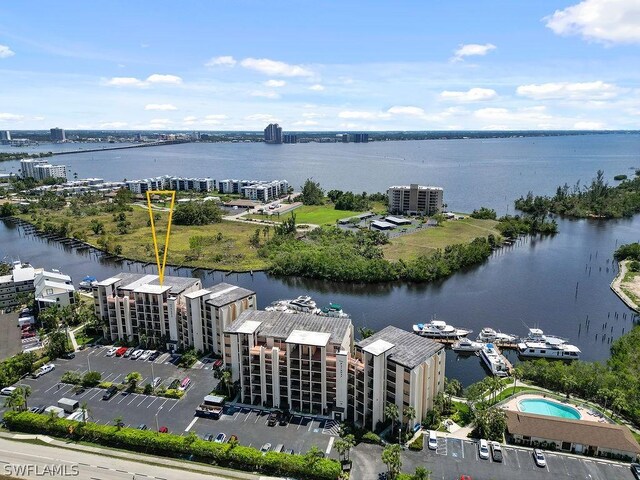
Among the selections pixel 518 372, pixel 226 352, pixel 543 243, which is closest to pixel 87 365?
pixel 226 352

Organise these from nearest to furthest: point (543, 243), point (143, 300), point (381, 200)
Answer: point (143, 300), point (543, 243), point (381, 200)

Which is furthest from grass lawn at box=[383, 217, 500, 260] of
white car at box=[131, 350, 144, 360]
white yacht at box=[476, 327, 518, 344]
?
white car at box=[131, 350, 144, 360]

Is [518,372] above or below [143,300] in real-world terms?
below

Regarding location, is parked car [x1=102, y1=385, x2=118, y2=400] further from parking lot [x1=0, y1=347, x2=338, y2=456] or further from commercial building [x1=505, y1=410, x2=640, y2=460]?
commercial building [x1=505, y1=410, x2=640, y2=460]

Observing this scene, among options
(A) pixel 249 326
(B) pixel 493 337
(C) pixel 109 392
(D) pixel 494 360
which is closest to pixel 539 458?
(D) pixel 494 360

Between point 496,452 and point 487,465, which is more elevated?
point 496,452

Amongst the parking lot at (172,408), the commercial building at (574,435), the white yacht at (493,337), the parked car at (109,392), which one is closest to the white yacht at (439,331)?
the white yacht at (493,337)

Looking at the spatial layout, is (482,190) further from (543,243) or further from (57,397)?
(57,397)

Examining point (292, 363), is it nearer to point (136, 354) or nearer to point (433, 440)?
point (433, 440)
